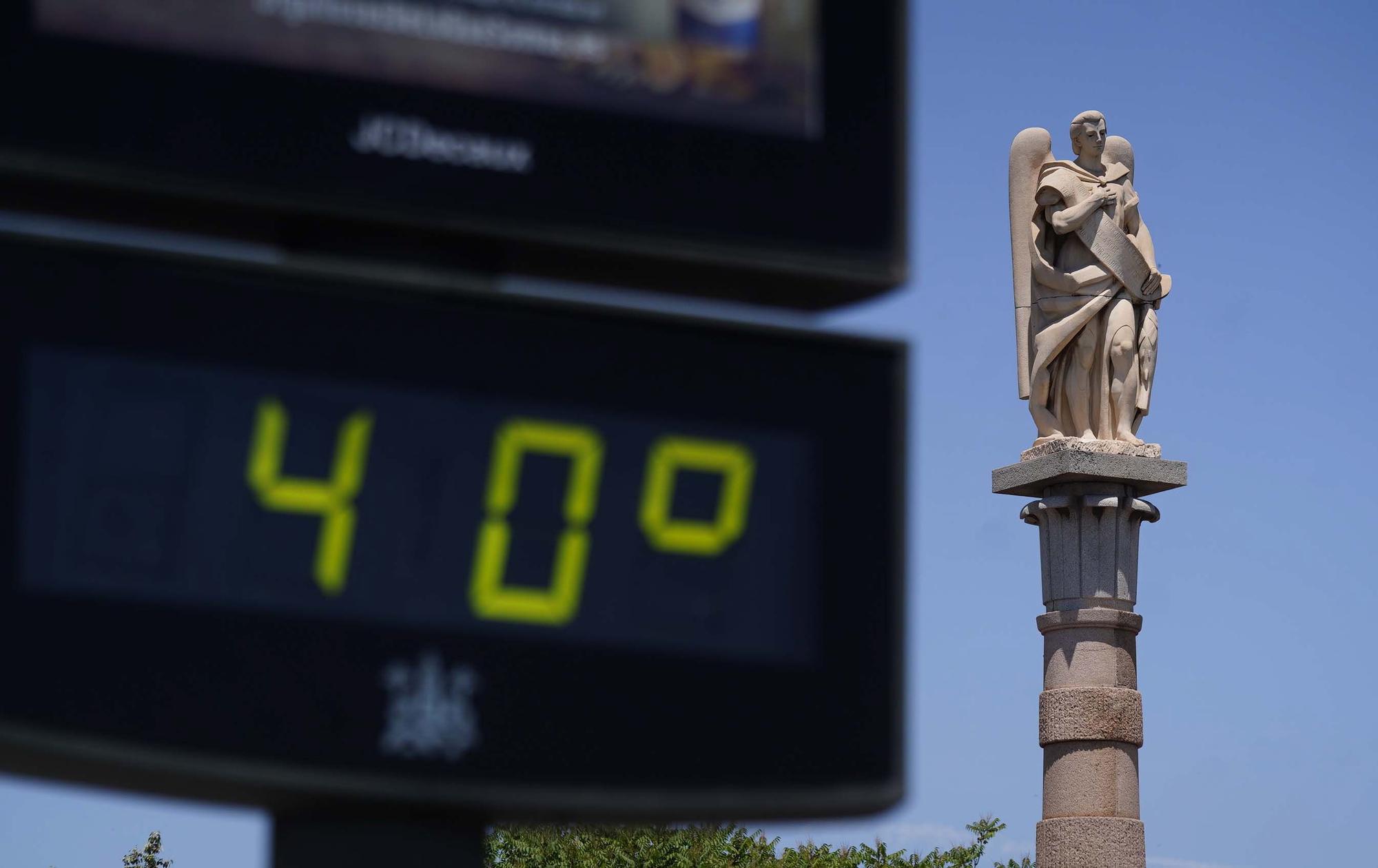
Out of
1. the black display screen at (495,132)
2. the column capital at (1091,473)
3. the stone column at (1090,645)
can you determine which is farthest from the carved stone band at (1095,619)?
the black display screen at (495,132)

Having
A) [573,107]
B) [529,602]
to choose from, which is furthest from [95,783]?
[573,107]

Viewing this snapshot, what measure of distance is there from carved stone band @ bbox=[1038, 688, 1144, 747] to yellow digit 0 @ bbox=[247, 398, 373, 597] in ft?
44.8

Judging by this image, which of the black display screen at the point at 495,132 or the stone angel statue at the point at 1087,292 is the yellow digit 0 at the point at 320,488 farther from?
the stone angel statue at the point at 1087,292

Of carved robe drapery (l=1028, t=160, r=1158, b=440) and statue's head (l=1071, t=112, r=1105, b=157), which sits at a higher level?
statue's head (l=1071, t=112, r=1105, b=157)

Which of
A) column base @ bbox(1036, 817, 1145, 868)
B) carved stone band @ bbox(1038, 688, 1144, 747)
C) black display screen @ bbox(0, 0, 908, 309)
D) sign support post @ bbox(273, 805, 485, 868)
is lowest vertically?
sign support post @ bbox(273, 805, 485, 868)

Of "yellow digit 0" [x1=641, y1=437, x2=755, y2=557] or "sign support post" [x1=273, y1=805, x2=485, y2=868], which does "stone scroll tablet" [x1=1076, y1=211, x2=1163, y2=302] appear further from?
"sign support post" [x1=273, y1=805, x2=485, y2=868]

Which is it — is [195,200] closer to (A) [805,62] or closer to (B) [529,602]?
(B) [529,602]

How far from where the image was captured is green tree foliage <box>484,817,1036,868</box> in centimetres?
2494

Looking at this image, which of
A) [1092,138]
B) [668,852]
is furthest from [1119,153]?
[668,852]

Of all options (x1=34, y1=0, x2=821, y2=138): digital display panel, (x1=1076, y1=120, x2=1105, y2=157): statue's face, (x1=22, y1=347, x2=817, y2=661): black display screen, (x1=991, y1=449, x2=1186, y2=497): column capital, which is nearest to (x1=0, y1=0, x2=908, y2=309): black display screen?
(x1=34, y1=0, x2=821, y2=138): digital display panel

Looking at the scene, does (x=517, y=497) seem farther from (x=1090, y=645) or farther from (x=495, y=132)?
(x=1090, y=645)

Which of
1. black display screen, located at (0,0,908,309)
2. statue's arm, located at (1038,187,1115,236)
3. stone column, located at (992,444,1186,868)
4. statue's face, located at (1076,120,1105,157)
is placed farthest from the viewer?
statue's face, located at (1076,120,1105,157)

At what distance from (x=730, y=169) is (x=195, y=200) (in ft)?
3.20

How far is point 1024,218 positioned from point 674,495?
14.0 metres
